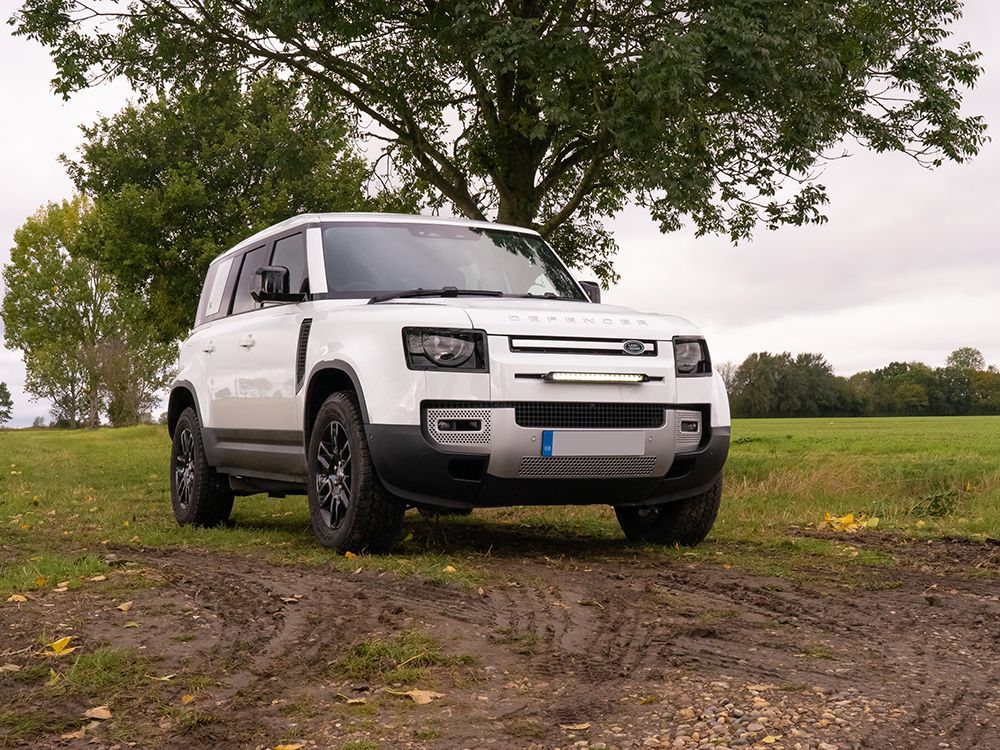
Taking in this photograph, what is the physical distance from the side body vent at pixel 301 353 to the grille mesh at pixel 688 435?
2423mm

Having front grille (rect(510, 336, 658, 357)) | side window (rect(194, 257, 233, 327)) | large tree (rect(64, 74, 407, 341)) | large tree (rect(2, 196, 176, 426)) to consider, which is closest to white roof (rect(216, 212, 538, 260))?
side window (rect(194, 257, 233, 327))

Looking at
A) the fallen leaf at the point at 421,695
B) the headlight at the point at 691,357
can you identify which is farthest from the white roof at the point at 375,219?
the fallen leaf at the point at 421,695

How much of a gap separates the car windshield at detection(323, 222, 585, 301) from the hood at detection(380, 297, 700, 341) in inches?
22.8

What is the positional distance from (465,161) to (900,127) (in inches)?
242

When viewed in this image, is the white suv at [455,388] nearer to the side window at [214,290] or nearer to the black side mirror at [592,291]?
the black side mirror at [592,291]

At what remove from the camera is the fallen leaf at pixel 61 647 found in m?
4.64

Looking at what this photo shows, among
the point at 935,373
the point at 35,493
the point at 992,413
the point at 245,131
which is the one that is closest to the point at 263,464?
the point at 35,493

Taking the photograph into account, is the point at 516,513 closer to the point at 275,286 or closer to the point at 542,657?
the point at 275,286

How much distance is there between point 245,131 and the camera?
3172cm

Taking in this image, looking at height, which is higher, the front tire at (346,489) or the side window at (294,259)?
the side window at (294,259)

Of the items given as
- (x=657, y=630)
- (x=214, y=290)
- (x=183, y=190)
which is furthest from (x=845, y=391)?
(x=657, y=630)

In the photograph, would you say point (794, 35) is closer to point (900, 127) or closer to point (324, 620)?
point (900, 127)

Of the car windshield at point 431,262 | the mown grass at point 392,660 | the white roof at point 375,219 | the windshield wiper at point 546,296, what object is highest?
the white roof at point 375,219

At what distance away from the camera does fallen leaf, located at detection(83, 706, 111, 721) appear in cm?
391
